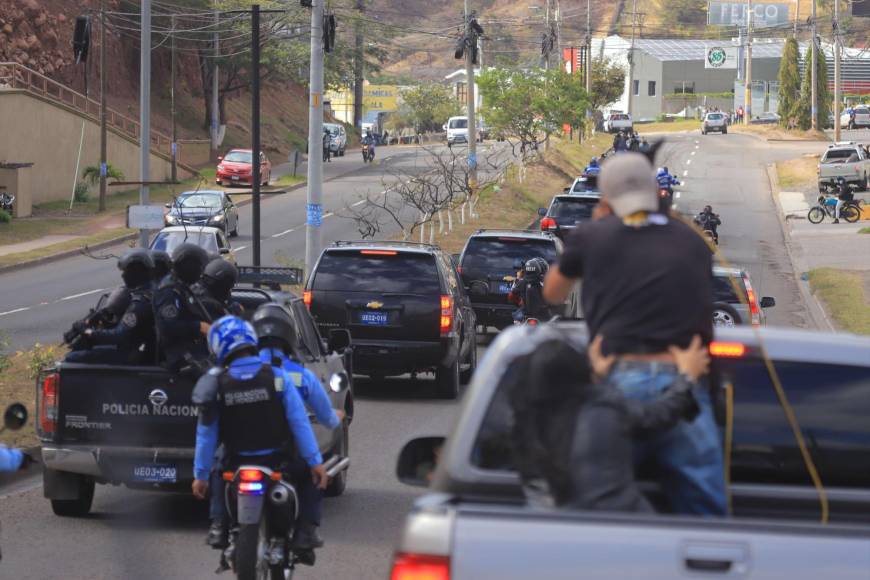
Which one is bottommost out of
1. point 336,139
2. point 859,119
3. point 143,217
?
point 143,217

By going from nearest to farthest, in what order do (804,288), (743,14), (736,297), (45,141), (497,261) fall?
(736,297)
(497,261)
(804,288)
(45,141)
(743,14)

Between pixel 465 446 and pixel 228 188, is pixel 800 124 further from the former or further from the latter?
pixel 465 446

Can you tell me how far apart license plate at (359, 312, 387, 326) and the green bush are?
123ft

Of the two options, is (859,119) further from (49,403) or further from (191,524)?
(49,403)

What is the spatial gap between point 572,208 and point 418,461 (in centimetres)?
2529

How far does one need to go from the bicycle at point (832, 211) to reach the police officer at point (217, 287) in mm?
39504

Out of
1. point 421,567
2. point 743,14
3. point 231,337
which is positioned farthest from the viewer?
point 743,14

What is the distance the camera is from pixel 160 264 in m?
10.2

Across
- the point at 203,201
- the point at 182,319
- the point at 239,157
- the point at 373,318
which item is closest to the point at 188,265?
the point at 182,319

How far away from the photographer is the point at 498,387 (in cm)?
470

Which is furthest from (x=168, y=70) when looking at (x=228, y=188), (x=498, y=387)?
(x=498, y=387)

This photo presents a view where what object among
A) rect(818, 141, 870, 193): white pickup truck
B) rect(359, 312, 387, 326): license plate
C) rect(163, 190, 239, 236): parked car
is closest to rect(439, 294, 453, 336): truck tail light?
rect(359, 312, 387, 326): license plate

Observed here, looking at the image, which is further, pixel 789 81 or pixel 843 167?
pixel 789 81

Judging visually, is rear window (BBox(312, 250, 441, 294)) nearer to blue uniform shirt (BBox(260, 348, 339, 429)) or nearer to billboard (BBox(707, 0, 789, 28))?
blue uniform shirt (BBox(260, 348, 339, 429))
